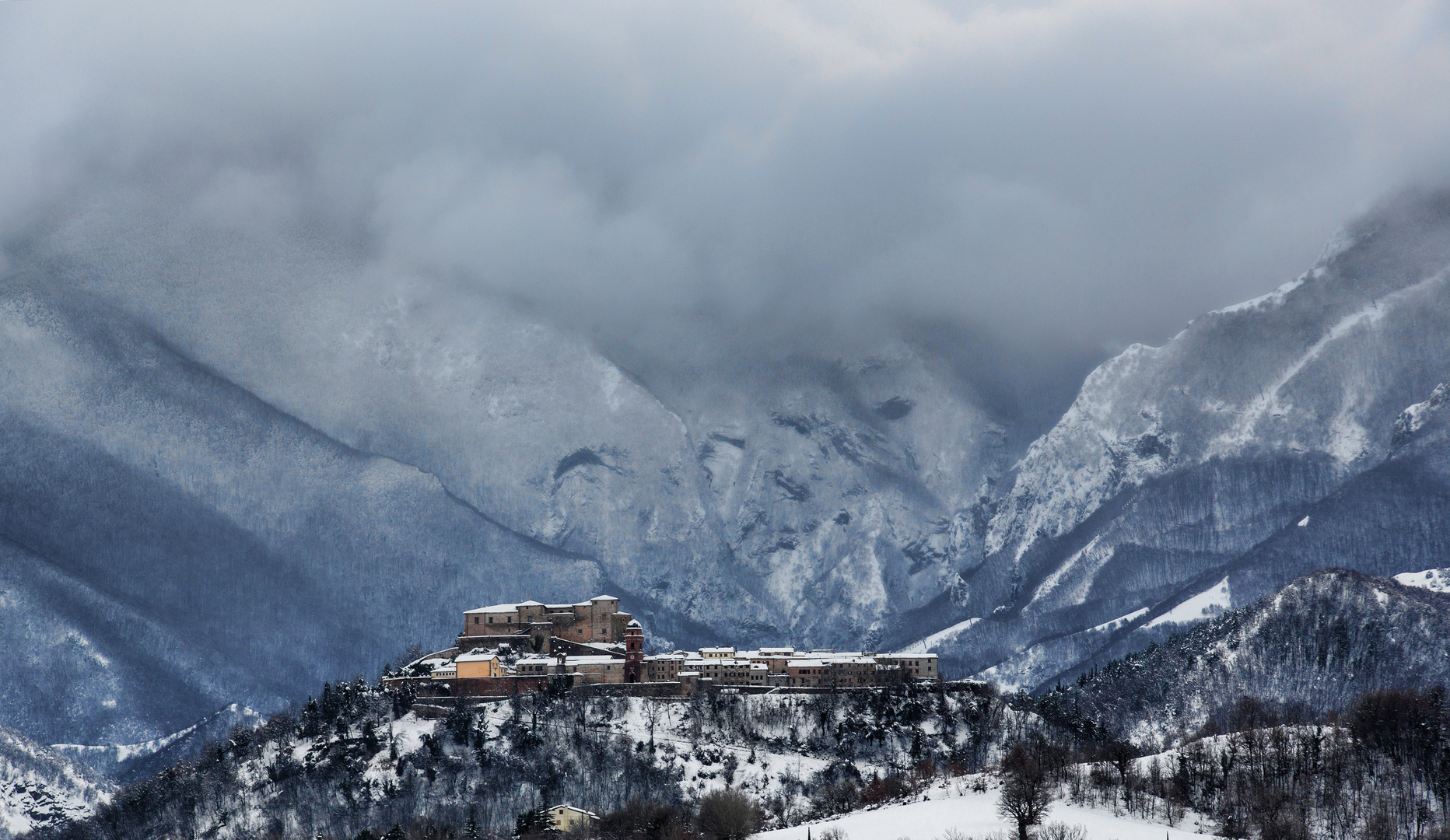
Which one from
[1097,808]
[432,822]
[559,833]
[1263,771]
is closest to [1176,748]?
[1263,771]

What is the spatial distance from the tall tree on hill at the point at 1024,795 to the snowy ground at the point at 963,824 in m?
1.05

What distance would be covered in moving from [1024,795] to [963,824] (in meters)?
5.96

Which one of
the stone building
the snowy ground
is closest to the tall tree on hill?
the snowy ground

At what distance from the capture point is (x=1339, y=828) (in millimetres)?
157625

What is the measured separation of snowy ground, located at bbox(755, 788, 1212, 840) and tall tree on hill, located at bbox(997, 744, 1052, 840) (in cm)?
105

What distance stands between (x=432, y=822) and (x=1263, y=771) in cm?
8872

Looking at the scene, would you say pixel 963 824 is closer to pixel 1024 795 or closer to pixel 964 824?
pixel 964 824

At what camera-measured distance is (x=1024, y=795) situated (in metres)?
154

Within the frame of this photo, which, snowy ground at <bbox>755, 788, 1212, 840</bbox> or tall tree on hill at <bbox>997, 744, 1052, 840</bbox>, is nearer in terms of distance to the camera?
tall tree on hill at <bbox>997, 744, 1052, 840</bbox>

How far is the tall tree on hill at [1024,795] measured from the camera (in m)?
151

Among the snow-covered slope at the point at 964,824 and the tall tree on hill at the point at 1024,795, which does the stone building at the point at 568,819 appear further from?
the tall tree on hill at the point at 1024,795

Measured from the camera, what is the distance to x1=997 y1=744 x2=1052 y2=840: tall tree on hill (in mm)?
150750

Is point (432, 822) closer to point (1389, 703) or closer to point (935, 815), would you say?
point (935, 815)

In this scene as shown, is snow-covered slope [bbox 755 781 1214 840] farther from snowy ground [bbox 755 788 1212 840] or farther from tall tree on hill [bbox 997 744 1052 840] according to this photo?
tall tree on hill [bbox 997 744 1052 840]
